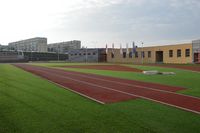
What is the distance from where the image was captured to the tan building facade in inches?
2517

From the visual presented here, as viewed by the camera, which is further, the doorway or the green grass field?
the doorway

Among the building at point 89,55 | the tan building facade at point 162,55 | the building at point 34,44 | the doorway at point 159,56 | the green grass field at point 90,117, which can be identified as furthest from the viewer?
the building at point 34,44

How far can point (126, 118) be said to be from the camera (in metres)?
7.24

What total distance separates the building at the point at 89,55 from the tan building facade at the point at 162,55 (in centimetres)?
1227

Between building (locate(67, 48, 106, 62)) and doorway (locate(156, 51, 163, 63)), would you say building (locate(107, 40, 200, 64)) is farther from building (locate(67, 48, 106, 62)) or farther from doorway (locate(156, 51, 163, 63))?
building (locate(67, 48, 106, 62))

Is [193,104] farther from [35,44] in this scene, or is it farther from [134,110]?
[35,44]

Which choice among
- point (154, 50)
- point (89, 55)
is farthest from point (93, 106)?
point (89, 55)

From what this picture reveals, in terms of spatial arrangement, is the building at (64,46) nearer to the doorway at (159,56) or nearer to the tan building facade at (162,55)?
the tan building facade at (162,55)

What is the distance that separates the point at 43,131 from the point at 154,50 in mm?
70737

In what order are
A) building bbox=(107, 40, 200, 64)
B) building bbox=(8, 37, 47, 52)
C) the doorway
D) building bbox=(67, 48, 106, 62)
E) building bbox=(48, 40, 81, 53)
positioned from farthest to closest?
1. building bbox=(48, 40, 81, 53)
2. building bbox=(8, 37, 47, 52)
3. building bbox=(67, 48, 106, 62)
4. the doorway
5. building bbox=(107, 40, 200, 64)

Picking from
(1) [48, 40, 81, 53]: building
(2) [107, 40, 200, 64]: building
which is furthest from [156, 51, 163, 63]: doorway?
(1) [48, 40, 81, 53]: building

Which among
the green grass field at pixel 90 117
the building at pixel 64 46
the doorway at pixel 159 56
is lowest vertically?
the green grass field at pixel 90 117

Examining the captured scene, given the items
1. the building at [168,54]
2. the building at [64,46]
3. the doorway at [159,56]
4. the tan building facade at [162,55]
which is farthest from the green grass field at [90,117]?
the building at [64,46]

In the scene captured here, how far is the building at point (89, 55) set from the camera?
102312mm
